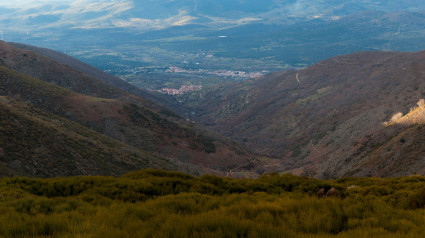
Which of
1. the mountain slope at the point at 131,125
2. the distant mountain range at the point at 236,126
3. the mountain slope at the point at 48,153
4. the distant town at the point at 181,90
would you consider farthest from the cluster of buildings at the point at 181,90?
the mountain slope at the point at 48,153

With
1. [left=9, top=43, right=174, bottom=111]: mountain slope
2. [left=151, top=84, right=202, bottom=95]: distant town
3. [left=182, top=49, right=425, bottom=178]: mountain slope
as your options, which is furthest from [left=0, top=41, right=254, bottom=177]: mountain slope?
[left=151, top=84, right=202, bottom=95]: distant town

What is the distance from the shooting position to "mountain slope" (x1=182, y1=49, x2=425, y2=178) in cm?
3538

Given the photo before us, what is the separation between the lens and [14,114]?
2458 cm

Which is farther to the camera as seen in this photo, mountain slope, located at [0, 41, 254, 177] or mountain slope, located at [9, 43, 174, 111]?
mountain slope, located at [9, 43, 174, 111]

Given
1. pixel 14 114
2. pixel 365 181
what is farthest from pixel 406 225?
pixel 14 114

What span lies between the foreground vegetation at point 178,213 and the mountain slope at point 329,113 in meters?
19.3

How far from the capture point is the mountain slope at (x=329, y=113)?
3538cm

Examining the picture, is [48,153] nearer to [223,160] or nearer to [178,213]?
[178,213]

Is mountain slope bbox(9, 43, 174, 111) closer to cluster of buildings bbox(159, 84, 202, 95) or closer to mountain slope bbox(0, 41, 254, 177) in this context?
cluster of buildings bbox(159, 84, 202, 95)

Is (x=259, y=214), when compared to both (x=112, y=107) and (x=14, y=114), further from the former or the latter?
(x=112, y=107)

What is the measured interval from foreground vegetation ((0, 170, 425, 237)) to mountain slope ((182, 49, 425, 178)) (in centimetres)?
1927

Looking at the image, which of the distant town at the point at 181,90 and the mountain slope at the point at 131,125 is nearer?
the mountain slope at the point at 131,125

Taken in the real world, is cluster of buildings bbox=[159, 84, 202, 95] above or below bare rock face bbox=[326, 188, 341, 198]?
below

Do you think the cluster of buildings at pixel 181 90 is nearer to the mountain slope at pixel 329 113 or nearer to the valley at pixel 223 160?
the mountain slope at pixel 329 113
